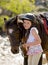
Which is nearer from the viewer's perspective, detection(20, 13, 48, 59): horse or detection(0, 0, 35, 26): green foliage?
detection(20, 13, 48, 59): horse

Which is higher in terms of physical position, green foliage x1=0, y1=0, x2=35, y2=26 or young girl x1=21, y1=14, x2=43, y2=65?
young girl x1=21, y1=14, x2=43, y2=65

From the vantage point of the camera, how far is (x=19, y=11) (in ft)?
33.8

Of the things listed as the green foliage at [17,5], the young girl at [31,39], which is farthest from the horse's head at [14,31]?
the green foliage at [17,5]

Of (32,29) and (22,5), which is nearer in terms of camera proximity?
(32,29)

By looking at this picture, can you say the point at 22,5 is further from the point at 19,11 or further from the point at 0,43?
the point at 0,43

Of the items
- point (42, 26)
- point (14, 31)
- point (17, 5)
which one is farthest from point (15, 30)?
point (17, 5)

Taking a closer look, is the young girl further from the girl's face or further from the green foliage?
the green foliage

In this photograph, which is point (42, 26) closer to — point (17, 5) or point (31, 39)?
point (31, 39)

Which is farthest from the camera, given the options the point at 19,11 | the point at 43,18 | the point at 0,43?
the point at 19,11

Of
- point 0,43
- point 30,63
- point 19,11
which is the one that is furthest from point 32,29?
point 19,11

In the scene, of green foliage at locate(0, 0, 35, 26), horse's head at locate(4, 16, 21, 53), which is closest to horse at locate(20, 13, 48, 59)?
horse's head at locate(4, 16, 21, 53)

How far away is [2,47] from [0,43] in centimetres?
48

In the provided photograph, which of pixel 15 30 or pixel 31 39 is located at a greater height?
pixel 15 30

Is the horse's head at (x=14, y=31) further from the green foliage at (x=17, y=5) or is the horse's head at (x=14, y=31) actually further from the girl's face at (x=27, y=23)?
the green foliage at (x=17, y=5)
